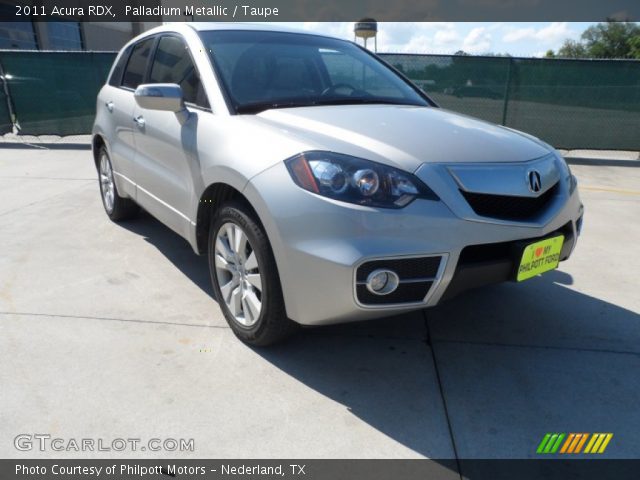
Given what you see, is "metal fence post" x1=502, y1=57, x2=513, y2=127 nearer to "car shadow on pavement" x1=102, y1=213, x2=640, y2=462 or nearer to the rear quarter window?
"car shadow on pavement" x1=102, y1=213, x2=640, y2=462

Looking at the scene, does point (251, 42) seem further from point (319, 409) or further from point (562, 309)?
point (562, 309)

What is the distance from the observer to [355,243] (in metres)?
2.11

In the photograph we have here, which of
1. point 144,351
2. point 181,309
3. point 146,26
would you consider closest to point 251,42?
point 181,309

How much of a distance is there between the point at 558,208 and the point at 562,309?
104cm

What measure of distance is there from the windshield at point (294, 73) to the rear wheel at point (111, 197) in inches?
77.7

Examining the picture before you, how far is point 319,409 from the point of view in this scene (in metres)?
2.32

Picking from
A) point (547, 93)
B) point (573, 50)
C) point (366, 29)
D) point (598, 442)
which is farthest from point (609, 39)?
point (598, 442)

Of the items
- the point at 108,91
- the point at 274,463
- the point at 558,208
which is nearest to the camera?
the point at 274,463

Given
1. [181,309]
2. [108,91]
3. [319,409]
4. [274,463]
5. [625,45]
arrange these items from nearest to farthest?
[274,463]
[319,409]
[181,309]
[108,91]
[625,45]

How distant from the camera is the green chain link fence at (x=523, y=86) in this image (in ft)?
28.8

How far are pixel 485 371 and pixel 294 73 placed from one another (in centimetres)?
213

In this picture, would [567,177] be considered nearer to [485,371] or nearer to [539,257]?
[539,257]

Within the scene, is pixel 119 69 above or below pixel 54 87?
above

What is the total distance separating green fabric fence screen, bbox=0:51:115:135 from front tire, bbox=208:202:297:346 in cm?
866
